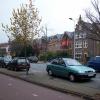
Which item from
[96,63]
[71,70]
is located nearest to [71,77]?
[71,70]

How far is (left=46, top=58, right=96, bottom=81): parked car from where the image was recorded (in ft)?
67.7

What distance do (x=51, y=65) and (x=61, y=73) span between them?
2259mm

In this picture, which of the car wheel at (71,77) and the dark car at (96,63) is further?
the dark car at (96,63)

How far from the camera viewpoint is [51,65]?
24.7m

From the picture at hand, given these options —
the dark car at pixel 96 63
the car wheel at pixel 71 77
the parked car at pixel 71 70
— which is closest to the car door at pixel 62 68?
the parked car at pixel 71 70

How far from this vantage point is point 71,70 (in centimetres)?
2116

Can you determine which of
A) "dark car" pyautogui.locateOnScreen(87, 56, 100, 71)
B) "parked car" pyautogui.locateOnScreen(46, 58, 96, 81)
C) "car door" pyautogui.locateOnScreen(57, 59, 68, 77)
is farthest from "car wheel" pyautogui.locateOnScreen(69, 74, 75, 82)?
"dark car" pyautogui.locateOnScreen(87, 56, 100, 71)

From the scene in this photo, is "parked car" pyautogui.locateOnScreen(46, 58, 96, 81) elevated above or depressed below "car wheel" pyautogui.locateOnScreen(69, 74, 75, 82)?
above

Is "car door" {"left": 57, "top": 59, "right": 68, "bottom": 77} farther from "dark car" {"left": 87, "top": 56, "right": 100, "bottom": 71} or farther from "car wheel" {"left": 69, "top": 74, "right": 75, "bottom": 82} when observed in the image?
"dark car" {"left": 87, "top": 56, "right": 100, "bottom": 71}

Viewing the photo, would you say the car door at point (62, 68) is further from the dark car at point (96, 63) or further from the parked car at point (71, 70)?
the dark car at point (96, 63)

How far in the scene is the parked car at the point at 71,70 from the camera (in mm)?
20625

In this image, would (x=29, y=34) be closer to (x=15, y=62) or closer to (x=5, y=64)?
(x=15, y=62)

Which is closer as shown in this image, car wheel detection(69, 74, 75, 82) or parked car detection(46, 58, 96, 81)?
parked car detection(46, 58, 96, 81)

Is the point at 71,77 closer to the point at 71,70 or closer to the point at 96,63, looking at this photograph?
the point at 71,70
